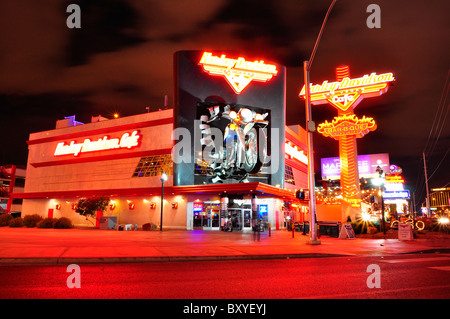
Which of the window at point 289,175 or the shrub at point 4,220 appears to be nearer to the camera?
the shrub at point 4,220

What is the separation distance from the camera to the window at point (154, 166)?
34.0 m

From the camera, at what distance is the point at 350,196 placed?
29.8 m

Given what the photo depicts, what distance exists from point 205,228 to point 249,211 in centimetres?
462

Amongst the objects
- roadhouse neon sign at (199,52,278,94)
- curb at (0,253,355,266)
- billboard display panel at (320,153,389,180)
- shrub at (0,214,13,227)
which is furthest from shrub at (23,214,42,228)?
billboard display panel at (320,153,389,180)

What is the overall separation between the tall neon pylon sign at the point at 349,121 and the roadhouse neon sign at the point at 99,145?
18.3 m

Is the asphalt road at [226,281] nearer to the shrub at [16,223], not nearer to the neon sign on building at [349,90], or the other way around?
the neon sign on building at [349,90]

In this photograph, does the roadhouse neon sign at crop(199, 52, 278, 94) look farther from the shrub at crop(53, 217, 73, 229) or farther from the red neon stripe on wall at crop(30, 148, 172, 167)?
the shrub at crop(53, 217, 73, 229)

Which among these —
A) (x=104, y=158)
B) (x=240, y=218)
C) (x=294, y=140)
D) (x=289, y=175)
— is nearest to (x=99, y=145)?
(x=104, y=158)

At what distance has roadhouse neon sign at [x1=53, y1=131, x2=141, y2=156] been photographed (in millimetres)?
36594

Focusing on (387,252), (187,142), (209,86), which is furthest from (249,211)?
(387,252)

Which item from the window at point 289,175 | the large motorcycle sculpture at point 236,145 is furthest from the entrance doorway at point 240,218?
the window at point 289,175

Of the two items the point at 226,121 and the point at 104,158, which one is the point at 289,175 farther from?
the point at 104,158
